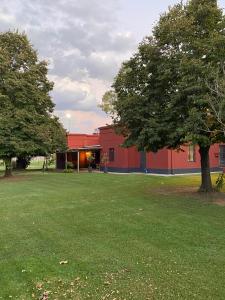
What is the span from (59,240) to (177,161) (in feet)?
84.0

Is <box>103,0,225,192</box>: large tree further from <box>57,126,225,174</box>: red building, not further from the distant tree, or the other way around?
the distant tree

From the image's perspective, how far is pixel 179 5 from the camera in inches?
723

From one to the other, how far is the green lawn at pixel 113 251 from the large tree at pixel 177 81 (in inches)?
132

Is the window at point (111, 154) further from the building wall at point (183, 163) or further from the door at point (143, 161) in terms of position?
the building wall at point (183, 163)

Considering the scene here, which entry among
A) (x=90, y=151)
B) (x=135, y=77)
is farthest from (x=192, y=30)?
(x=90, y=151)

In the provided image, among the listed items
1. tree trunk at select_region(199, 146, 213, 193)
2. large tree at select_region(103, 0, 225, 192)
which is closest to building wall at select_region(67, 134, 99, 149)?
large tree at select_region(103, 0, 225, 192)

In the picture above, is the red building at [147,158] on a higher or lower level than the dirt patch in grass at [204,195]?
higher

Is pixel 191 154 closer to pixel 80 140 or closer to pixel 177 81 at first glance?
pixel 80 140

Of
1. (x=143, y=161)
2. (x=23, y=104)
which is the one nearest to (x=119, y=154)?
(x=143, y=161)

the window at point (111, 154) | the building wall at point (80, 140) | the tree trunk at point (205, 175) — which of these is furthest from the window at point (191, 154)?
the tree trunk at point (205, 175)

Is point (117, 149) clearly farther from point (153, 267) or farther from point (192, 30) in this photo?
point (153, 267)

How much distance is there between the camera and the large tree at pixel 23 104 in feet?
102

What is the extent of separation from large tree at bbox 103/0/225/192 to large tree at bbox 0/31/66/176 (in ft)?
44.0

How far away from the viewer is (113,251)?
843 cm
